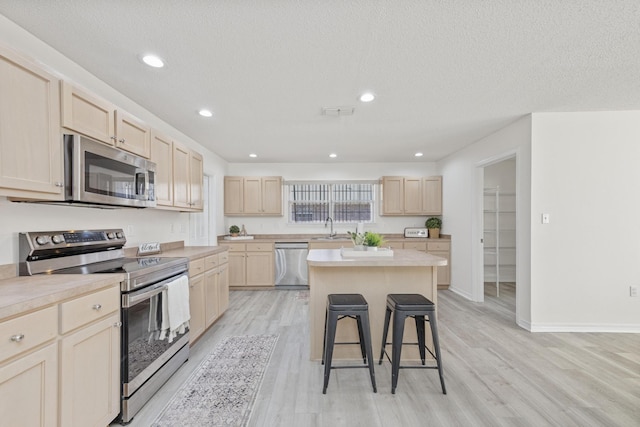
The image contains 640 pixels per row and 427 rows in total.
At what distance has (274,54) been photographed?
209cm

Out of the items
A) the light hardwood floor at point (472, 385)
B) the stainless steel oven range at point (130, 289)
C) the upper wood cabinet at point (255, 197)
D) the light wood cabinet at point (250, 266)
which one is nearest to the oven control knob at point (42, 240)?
the stainless steel oven range at point (130, 289)

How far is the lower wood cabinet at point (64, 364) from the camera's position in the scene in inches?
46.4

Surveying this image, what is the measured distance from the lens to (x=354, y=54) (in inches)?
82.2

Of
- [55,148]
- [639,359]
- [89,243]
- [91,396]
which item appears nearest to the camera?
[91,396]

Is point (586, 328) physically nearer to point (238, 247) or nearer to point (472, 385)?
point (472, 385)

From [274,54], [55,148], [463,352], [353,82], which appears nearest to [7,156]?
[55,148]

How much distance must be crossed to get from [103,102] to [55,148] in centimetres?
55

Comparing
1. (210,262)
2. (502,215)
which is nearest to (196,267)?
(210,262)

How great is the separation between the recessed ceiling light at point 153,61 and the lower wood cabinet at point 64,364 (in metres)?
1.60

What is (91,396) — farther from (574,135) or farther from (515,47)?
(574,135)

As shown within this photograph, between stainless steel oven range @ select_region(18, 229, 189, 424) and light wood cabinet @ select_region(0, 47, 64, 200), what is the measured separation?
437 mm

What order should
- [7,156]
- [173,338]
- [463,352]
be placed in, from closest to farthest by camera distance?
[7,156] → [173,338] → [463,352]

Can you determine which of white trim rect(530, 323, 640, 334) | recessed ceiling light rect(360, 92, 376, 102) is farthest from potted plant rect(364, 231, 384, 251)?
white trim rect(530, 323, 640, 334)

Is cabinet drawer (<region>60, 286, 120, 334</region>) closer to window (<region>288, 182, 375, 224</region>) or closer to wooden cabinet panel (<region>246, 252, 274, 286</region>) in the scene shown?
wooden cabinet panel (<region>246, 252, 274, 286</region>)
